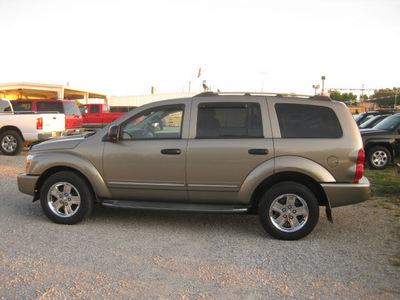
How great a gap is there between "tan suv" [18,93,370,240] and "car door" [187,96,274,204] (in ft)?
0.04

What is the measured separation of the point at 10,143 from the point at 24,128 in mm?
783

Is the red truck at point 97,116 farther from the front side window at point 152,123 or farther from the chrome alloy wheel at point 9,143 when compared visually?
the front side window at point 152,123

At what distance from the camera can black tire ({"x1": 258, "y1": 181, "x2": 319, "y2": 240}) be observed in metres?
4.61

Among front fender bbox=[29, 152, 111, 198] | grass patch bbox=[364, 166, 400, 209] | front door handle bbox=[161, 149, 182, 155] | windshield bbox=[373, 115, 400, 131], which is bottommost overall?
grass patch bbox=[364, 166, 400, 209]

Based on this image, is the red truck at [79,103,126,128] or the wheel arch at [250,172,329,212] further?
the red truck at [79,103,126,128]

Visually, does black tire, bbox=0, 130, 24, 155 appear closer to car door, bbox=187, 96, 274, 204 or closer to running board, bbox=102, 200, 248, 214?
running board, bbox=102, 200, 248, 214

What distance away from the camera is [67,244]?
14.6 ft

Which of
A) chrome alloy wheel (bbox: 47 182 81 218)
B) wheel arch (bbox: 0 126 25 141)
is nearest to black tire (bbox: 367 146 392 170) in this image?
chrome alloy wheel (bbox: 47 182 81 218)

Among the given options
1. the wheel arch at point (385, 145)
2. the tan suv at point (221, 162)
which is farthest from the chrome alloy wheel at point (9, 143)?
the wheel arch at point (385, 145)

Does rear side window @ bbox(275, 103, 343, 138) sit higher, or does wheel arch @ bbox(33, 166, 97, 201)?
rear side window @ bbox(275, 103, 343, 138)

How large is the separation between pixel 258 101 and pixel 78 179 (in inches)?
104

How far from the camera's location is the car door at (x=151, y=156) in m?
4.88

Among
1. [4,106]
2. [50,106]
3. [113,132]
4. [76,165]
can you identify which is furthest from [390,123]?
[4,106]

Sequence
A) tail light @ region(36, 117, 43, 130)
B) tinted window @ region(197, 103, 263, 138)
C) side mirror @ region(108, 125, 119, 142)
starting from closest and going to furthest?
tinted window @ region(197, 103, 263, 138) → side mirror @ region(108, 125, 119, 142) → tail light @ region(36, 117, 43, 130)
